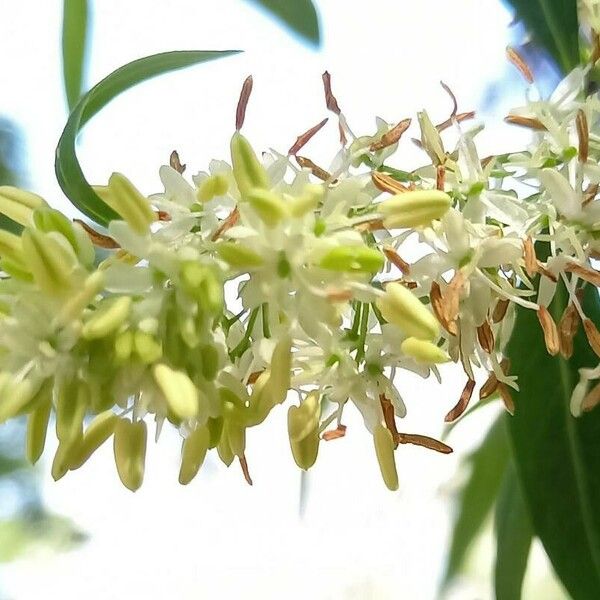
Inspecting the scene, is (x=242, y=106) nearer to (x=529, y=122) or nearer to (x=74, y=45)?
(x=529, y=122)

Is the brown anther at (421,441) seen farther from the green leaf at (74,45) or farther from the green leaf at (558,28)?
the green leaf at (74,45)

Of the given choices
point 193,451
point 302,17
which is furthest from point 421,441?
point 302,17

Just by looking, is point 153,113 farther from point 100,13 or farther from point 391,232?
point 391,232


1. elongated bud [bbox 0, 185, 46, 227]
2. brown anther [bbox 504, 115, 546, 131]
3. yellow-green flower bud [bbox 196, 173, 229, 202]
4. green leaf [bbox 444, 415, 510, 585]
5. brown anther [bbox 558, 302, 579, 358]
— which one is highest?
elongated bud [bbox 0, 185, 46, 227]

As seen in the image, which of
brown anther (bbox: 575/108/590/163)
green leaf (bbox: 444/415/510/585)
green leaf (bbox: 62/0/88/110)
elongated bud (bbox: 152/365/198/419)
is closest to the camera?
elongated bud (bbox: 152/365/198/419)

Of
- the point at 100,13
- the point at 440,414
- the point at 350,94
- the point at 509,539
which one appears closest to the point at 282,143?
the point at 350,94

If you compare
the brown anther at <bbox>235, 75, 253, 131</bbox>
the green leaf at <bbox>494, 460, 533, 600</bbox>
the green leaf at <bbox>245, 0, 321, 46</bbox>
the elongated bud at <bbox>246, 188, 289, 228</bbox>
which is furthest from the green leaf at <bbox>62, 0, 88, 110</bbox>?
the green leaf at <bbox>494, 460, 533, 600</bbox>

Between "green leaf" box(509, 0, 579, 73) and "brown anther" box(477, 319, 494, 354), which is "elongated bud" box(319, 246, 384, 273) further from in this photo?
"green leaf" box(509, 0, 579, 73)
